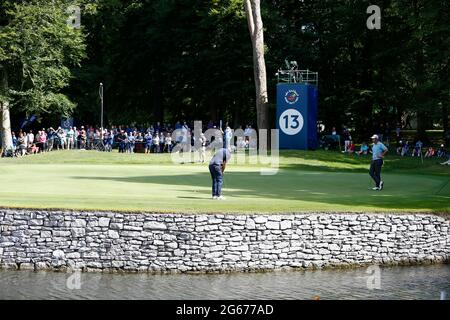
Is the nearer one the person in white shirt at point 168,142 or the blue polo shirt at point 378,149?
the blue polo shirt at point 378,149

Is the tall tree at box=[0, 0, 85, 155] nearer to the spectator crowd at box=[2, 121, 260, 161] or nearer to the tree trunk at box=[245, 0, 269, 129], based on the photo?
the spectator crowd at box=[2, 121, 260, 161]

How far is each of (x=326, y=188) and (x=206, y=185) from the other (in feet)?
15.0

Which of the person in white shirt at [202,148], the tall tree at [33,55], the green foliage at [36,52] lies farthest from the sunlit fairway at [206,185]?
the green foliage at [36,52]

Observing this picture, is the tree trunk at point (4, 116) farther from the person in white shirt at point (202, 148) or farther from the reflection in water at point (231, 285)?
the reflection in water at point (231, 285)

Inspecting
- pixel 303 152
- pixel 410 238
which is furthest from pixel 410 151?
pixel 410 238

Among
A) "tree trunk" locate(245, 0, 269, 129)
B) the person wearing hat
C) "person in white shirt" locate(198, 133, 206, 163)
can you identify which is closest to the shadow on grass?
the person wearing hat

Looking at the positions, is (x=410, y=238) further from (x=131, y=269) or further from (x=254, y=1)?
(x=254, y=1)

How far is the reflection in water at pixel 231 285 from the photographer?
1916 cm

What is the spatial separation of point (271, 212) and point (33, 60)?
34483 millimetres

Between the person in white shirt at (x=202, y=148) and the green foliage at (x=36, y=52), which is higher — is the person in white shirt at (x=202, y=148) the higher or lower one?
the lower one

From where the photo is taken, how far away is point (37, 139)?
52.2m

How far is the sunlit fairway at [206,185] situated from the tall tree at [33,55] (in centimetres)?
920

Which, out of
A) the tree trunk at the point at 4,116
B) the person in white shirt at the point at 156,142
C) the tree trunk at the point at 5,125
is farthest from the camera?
the tree trunk at the point at 5,125

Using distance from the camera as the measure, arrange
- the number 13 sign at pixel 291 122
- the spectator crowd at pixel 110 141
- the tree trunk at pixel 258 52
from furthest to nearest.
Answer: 1. the tree trunk at pixel 258 52
2. the spectator crowd at pixel 110 141
3. the number 13 sign at pixel 291 122
